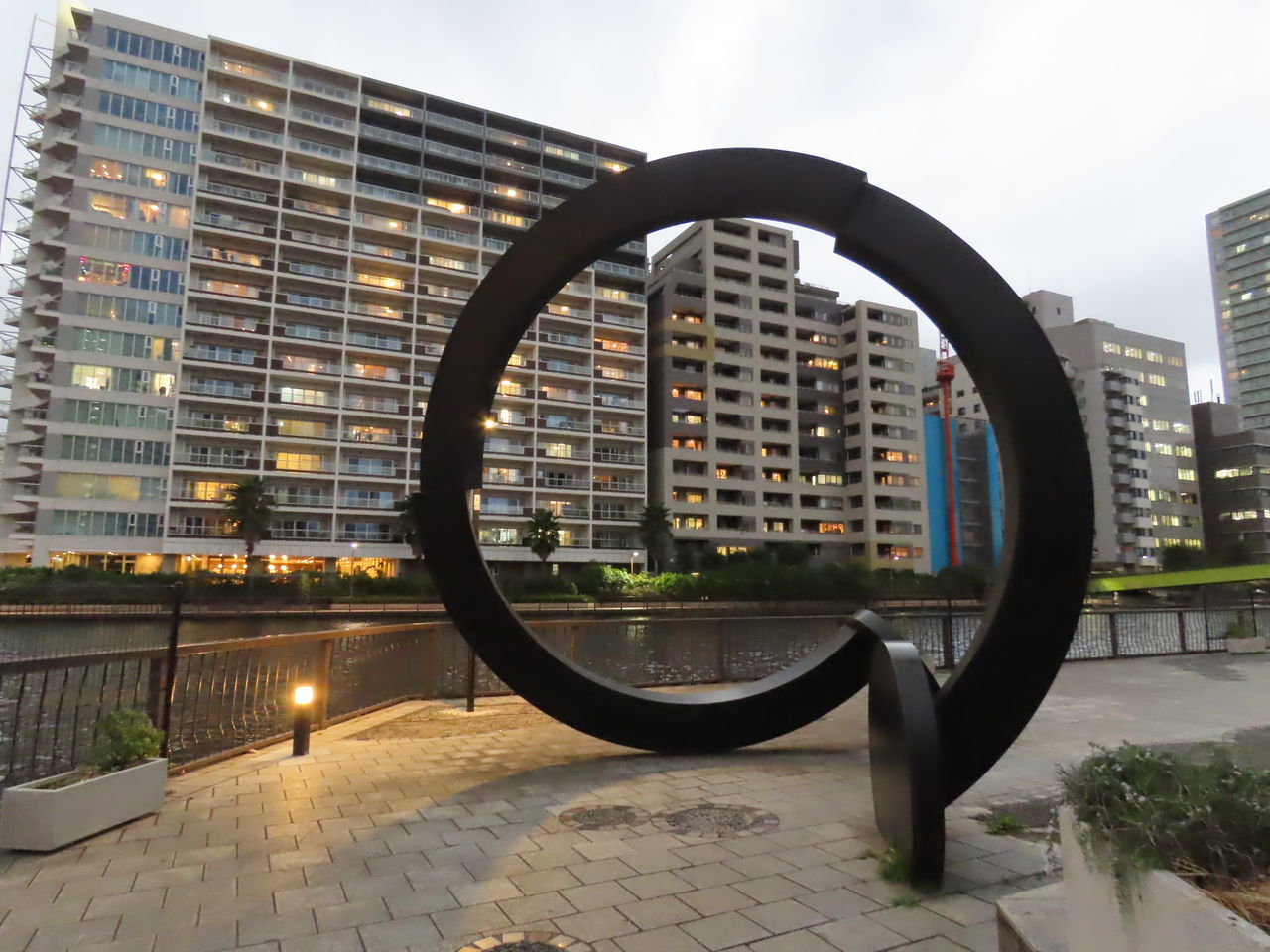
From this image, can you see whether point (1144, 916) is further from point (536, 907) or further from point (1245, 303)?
point (1245, 303)

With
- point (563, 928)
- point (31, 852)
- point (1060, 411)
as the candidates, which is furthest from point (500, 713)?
point (1060, 411)

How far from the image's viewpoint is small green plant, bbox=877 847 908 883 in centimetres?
454

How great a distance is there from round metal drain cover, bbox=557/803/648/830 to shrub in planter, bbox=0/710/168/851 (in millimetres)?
3084

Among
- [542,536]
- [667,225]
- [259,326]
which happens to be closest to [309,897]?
[667,225]

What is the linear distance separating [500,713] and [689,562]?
5500 cm

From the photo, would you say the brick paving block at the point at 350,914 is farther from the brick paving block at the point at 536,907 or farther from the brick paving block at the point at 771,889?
the brick paving block at the point at 771,889

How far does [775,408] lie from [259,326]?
4588cm

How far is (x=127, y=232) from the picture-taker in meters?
57.2

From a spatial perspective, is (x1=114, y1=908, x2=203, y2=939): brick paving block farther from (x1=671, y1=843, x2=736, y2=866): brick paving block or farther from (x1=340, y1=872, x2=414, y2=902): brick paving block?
(x1=671, y1=843, x2=736, y2=866): brick paving block

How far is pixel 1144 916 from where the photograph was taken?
7.70 feet

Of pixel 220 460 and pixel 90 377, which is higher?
pixel 90 377

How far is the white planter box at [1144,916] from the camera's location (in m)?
2.01

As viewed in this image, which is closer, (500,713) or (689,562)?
(500,713)

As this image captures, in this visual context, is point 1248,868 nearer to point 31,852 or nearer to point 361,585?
point 31,852
